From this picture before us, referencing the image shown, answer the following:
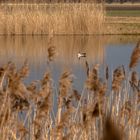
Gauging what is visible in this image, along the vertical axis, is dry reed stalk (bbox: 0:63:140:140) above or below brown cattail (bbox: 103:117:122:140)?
below

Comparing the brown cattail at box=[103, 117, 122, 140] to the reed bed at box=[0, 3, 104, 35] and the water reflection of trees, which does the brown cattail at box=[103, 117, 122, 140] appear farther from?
the reed bed at box=[0, 3, 104, 35]

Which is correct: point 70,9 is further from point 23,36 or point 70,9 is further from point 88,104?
point 88,104

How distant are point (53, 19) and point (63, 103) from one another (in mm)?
14275

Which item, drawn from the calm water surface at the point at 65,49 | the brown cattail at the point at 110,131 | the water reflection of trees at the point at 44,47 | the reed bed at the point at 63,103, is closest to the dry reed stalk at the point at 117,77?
the reed bed at the point at 63,103

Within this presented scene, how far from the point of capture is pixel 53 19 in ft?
58.7

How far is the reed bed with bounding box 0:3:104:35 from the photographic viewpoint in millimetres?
18000

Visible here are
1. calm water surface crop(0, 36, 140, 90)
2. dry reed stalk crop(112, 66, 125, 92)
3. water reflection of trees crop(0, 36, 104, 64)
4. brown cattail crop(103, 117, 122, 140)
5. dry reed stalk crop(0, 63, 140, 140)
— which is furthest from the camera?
water reflection of trees crop(0, 36, 104, 64)

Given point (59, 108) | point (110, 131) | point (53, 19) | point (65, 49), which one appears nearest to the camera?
point (110, 131)

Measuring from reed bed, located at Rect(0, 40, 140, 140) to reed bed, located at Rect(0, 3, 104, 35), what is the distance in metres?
13.7

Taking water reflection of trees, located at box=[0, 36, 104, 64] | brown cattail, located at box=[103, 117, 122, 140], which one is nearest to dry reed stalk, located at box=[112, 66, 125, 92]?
brown cattail, located at box=[103, 117, 122, 140]

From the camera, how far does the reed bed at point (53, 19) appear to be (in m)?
18.0

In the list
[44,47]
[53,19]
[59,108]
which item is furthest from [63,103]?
[53,19]

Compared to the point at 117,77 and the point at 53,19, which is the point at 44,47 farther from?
the point at 117,77

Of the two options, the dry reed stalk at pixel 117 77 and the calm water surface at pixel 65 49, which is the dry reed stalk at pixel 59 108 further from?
the calm water surface at pixel 65 49
